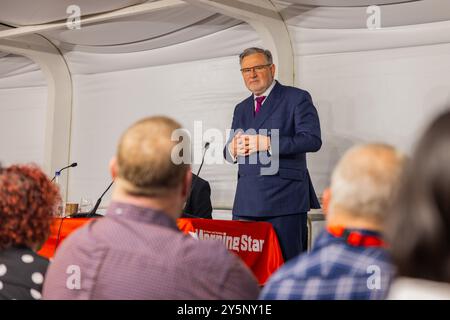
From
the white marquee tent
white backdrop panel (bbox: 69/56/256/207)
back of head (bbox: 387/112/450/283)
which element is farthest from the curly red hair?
white backdrop panel (bbox: 69/56/256/207)

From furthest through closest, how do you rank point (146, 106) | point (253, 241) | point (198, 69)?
1. point (146, 106)
2. point (198, 69)
3. point (253, 241)

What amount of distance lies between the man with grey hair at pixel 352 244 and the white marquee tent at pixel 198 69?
Result: 238 centimetres

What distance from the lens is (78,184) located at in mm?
5824

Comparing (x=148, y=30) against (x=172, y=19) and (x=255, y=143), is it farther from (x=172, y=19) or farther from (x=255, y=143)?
(x=255, y=143)

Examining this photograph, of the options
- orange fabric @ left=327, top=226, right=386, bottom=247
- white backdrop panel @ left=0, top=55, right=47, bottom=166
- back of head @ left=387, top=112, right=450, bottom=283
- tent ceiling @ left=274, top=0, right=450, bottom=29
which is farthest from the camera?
white backdrop panel @ left=0, top=55, right=47, bottom=166

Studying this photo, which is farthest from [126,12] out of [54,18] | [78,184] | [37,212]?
[37,212]

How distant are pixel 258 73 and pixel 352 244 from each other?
2.12 meters

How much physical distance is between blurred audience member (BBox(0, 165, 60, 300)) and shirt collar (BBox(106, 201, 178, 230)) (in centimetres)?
32

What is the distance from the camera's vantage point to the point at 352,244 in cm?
114

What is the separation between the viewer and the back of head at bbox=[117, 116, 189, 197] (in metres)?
1.22

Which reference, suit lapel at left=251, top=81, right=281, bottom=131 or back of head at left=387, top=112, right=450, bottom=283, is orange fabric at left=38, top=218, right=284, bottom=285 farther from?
back of head at left=387, top=112, right=450, bottom=283

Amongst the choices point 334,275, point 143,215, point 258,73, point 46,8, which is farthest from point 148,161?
point 46,8
